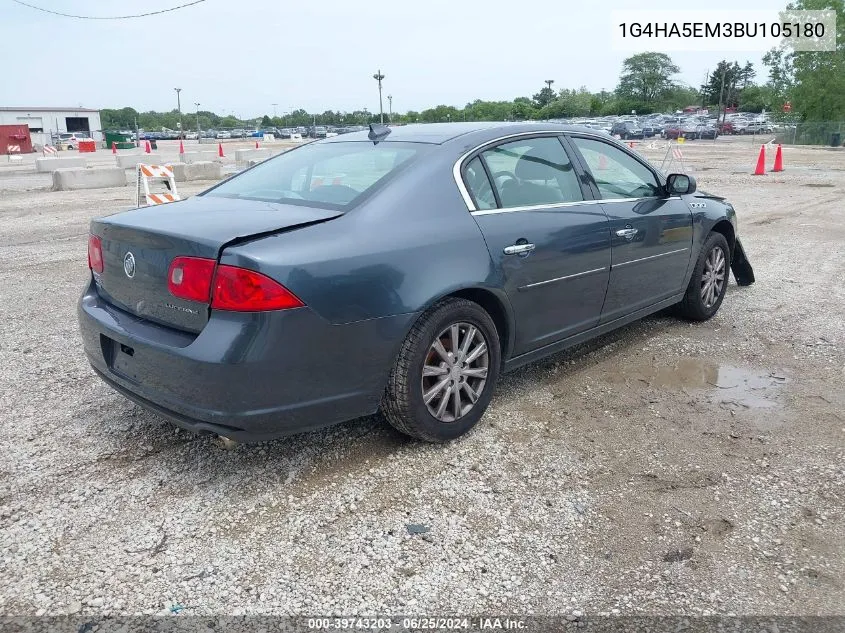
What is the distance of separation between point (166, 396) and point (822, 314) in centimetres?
535

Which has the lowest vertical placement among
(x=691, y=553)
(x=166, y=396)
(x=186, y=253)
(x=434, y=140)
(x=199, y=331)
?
(x=691, y=553)

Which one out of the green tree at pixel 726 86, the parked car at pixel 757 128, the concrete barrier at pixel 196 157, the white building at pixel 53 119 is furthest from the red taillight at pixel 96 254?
the green tree at pixel 726 86

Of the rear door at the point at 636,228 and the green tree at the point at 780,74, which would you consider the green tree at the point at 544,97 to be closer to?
the green tree at the point at 780,74

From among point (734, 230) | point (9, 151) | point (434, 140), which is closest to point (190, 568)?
point (434, 140)

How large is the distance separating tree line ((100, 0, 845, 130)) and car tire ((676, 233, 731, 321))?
2525cm

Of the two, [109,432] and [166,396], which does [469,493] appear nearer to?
[166,396]

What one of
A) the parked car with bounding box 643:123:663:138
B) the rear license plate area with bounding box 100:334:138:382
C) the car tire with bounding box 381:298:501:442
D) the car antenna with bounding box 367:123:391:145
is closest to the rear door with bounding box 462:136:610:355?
the car tire with bounding box 381:298:501:442

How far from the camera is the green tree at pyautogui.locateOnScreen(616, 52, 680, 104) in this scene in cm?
12712

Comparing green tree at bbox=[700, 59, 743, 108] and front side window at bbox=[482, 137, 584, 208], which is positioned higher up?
green tree at bbox=[700, 59, 743, 108]

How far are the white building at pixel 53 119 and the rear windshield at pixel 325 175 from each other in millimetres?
80394

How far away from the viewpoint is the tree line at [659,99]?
55500 millimetres

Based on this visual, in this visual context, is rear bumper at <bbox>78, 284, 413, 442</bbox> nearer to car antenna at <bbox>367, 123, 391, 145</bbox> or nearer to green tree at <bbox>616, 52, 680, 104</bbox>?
Answer: car antenna at <bbox>367, 123, 391, 145</bbox>

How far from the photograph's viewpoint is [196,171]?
18.7m

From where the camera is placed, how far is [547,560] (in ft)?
8.62
